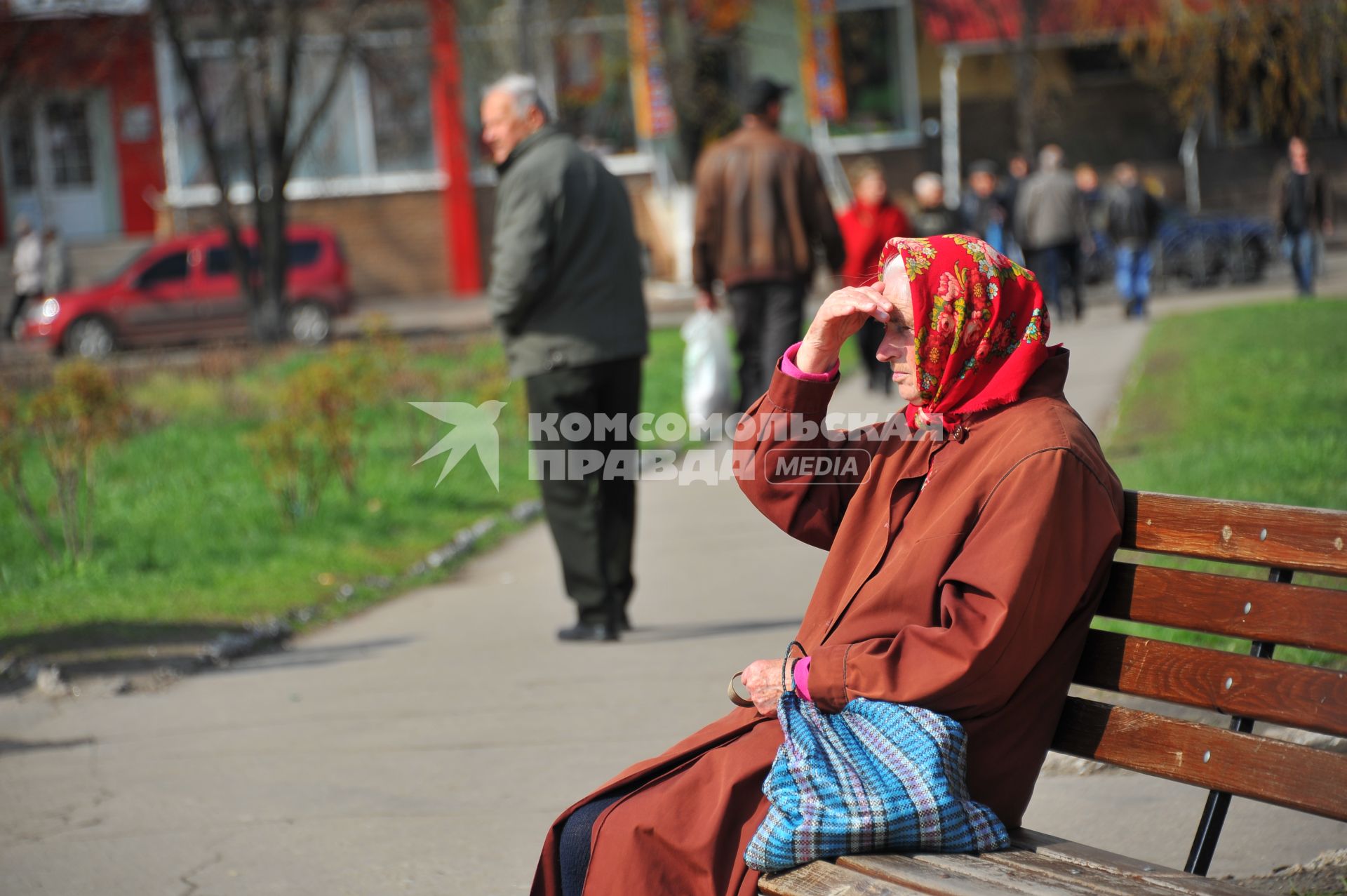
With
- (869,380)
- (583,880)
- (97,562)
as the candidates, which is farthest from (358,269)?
(583,880)

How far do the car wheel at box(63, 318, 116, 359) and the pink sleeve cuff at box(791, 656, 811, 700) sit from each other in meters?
21.6

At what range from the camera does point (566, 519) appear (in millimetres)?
6105

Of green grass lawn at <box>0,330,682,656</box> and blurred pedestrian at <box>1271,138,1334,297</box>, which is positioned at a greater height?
blurred pedestrian at <box>1271,138,1334,297</box>

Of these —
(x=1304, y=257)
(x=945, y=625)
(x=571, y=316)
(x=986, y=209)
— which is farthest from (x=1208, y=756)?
(x=986, y=209)

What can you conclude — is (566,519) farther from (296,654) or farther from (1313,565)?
(1313,565)

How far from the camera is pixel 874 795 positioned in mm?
2574


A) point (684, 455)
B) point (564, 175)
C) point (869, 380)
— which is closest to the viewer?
point (564, 175)

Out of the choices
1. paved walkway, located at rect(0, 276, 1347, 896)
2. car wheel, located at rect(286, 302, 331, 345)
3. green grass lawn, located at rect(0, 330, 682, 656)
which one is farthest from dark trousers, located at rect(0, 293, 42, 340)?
paved walkway, located at rect(0, 276, 1347, 896)

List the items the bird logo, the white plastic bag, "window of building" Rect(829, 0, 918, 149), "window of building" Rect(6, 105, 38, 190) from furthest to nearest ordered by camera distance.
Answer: "window of building" Rect(829, 0, 918, 149) < "window of building" Rect(6, 105, 38, 190) < the bird logo < the white plastic bag

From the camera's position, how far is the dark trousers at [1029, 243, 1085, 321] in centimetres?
1761

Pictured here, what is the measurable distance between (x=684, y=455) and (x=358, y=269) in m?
21.3

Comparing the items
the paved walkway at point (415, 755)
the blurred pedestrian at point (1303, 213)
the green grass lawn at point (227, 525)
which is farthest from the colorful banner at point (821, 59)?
the paved walkway at point (415, 755)

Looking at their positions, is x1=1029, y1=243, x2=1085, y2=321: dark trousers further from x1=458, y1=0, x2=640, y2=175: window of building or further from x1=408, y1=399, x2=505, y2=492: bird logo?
x1=458, y1=0, x2=640, y2=175: window of building

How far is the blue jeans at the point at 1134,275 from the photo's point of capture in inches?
711
